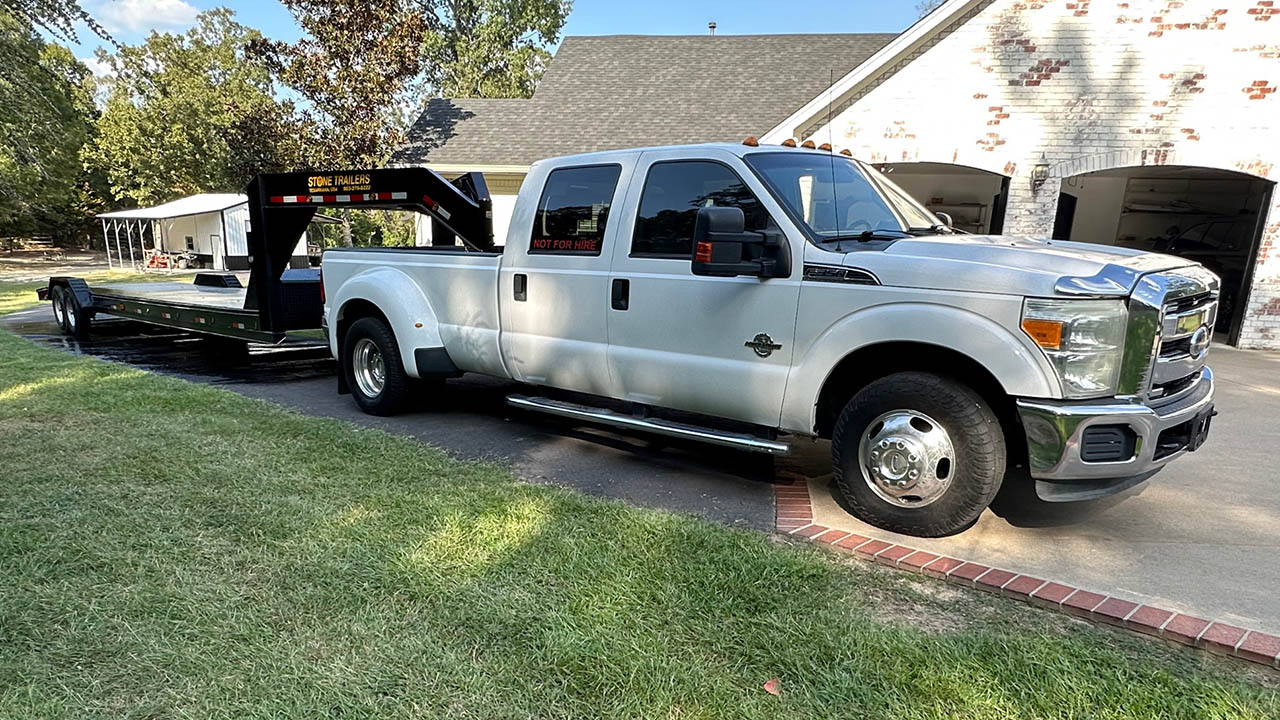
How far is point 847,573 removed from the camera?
11.1 feet

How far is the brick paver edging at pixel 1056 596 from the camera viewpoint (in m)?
2.80

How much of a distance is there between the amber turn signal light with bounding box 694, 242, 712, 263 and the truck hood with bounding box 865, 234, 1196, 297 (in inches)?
29.3

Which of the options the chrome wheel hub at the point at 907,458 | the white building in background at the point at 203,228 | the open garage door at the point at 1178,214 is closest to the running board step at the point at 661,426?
the chrome wheel hub at the point at 907,458

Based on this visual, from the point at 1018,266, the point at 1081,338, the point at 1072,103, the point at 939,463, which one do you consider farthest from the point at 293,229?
the point at 1072,103

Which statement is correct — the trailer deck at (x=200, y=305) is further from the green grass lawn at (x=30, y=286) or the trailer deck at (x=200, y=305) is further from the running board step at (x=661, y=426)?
the green grass lawn at (x=30, y=286)

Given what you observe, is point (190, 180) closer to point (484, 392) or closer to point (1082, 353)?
point (484, 392)

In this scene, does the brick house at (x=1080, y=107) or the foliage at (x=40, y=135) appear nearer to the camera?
the brick house at (x=1080, y=107)

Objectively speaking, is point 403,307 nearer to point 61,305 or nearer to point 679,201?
point 679,201

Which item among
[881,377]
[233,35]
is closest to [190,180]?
[233,35]

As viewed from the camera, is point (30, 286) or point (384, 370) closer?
point (384, 370)

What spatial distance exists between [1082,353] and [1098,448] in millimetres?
460

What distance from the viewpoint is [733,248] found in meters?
3.90

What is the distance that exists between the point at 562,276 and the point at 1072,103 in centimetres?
892

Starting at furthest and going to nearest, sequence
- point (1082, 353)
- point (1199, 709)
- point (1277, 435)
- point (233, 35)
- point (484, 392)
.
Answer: point (233, 35)
point (484, 392)
point (1277, 435)
point (1082, 353)
point (1199, 709)
